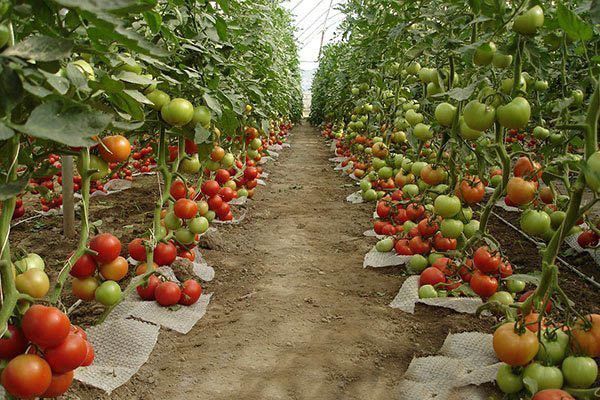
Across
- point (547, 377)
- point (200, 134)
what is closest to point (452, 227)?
point (547, 377)

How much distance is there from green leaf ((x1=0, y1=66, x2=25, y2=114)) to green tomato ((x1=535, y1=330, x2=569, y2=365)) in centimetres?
181

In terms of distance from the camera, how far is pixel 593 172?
5.08 ft

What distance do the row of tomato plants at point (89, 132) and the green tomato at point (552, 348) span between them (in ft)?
5.13

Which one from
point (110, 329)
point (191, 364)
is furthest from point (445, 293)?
point (110, 329)

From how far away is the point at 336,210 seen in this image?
582 cm

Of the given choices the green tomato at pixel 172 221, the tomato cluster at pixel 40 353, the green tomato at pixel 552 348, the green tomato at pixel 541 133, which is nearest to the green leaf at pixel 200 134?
the green tomato at pixel 172 221

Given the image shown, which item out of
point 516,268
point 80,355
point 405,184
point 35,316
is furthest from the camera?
point 405,184

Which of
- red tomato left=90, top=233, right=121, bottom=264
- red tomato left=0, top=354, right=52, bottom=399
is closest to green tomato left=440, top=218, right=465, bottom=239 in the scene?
red tomato left=90, top=233, right=121, bottom=264

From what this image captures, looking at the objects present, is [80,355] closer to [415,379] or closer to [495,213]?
[415,379]

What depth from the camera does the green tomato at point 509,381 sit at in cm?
193

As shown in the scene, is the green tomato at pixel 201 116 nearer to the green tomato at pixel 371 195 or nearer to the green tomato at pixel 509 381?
the green tomato at pixel 509 381

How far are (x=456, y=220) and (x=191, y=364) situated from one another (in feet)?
5.33

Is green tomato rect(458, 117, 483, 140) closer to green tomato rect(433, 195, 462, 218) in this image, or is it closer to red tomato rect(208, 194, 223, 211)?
green tomato rect(433, 195, 462, 218)

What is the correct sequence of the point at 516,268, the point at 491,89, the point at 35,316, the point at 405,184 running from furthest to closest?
the point at 405,184
the point at 516,268
the point at 491,89
the point at 35,316
